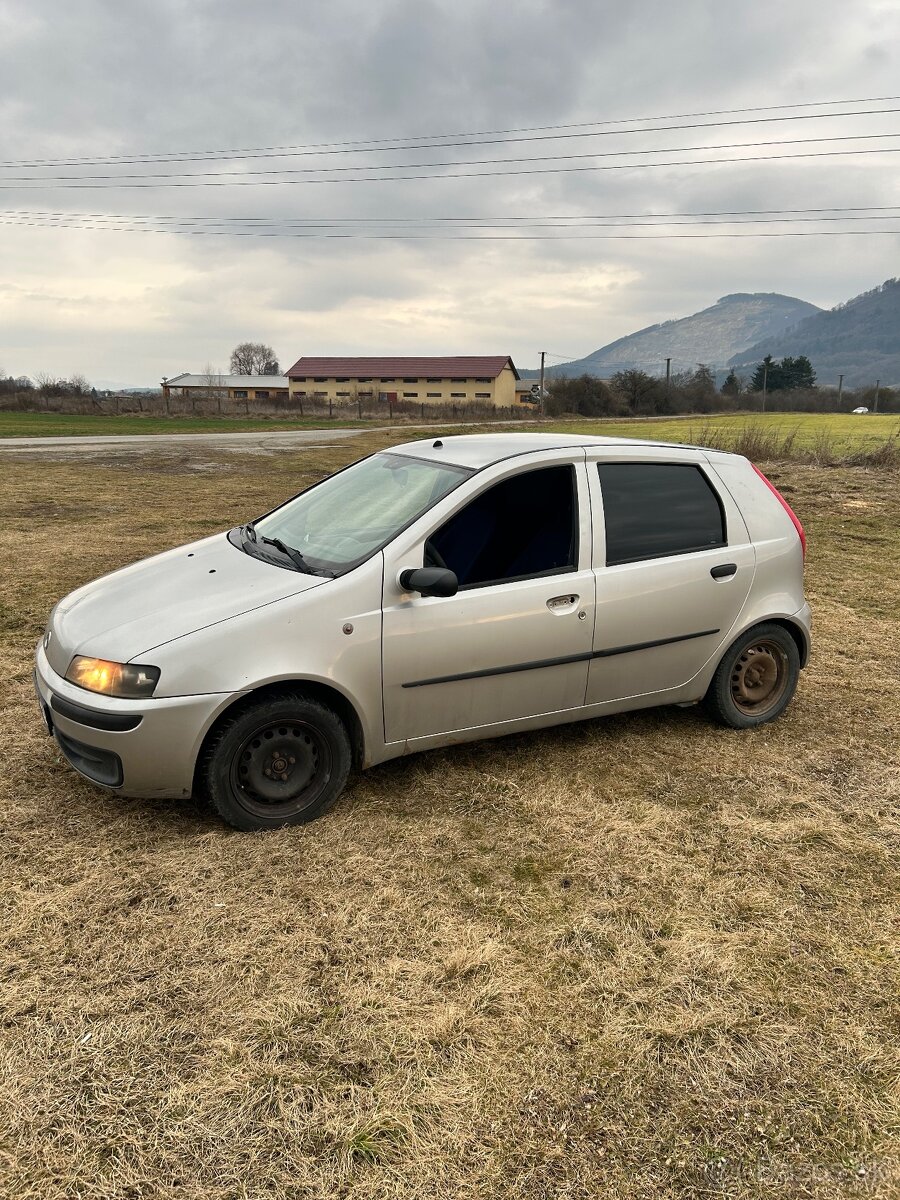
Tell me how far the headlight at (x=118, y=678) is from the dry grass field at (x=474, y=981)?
650mm

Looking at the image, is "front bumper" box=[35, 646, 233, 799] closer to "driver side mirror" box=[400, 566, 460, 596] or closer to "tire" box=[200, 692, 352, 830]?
"tire" box=[200, 692, 352, 830]

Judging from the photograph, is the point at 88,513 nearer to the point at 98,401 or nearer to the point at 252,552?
the point at 252,552

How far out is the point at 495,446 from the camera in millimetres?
3834

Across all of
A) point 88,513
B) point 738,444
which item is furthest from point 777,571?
point 738,444

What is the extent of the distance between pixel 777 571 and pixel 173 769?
3.20 m

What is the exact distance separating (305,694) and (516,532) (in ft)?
4.21

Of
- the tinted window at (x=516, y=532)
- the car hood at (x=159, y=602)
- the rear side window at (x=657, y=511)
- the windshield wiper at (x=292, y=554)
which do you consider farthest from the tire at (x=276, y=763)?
the rear side window at (x=657, y=511)

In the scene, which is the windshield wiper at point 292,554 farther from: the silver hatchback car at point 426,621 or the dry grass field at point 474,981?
the dry grass field at point 474,981

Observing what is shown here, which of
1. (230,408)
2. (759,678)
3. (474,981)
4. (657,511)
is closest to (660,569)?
(657,511)

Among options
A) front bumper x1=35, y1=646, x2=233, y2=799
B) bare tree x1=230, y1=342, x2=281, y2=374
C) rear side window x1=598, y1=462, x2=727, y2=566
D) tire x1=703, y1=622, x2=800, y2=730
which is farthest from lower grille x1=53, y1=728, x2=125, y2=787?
bare tree x1=230, y1=342, x2=281, y2=374

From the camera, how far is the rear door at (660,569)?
3.65 m

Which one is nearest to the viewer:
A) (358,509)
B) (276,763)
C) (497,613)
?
(276,763)

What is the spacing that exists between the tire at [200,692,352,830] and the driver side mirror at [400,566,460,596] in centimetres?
63

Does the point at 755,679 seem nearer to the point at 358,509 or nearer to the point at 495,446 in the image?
the point at 495,446
